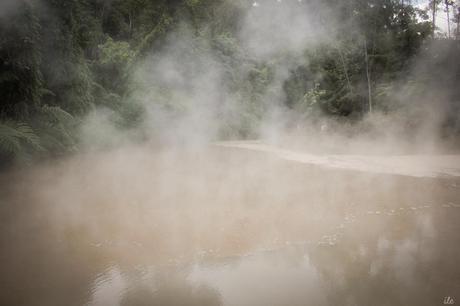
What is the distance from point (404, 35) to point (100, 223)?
13222mm

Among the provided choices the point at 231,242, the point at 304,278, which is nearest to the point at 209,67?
the point at 231,242

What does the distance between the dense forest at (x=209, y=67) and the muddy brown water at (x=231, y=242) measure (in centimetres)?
237

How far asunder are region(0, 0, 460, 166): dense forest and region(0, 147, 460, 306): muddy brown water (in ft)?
7.77

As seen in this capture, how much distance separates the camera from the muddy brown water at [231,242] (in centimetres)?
→ 234

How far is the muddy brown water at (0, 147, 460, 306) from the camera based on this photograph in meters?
2.34

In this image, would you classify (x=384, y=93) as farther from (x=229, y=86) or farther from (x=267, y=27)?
(x=229, y=86)

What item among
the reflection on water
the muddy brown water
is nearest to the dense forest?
the muddy brown water

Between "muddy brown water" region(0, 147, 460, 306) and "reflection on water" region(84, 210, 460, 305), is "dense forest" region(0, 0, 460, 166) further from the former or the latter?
"reflection on water" region(84, 210, 460, 305)

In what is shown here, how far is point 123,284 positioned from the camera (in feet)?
8.05

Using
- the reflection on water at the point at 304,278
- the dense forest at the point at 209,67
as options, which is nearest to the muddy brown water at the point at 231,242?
the reflection on water at the point at 304,278

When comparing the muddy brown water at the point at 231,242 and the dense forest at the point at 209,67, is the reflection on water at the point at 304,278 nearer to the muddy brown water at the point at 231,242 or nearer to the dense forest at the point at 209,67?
the muddy brown water at the point at 231,242

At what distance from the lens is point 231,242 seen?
3.23 metres

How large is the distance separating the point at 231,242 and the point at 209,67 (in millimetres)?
14585

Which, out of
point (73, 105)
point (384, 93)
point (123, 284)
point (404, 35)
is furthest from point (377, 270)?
point (404, 35)
